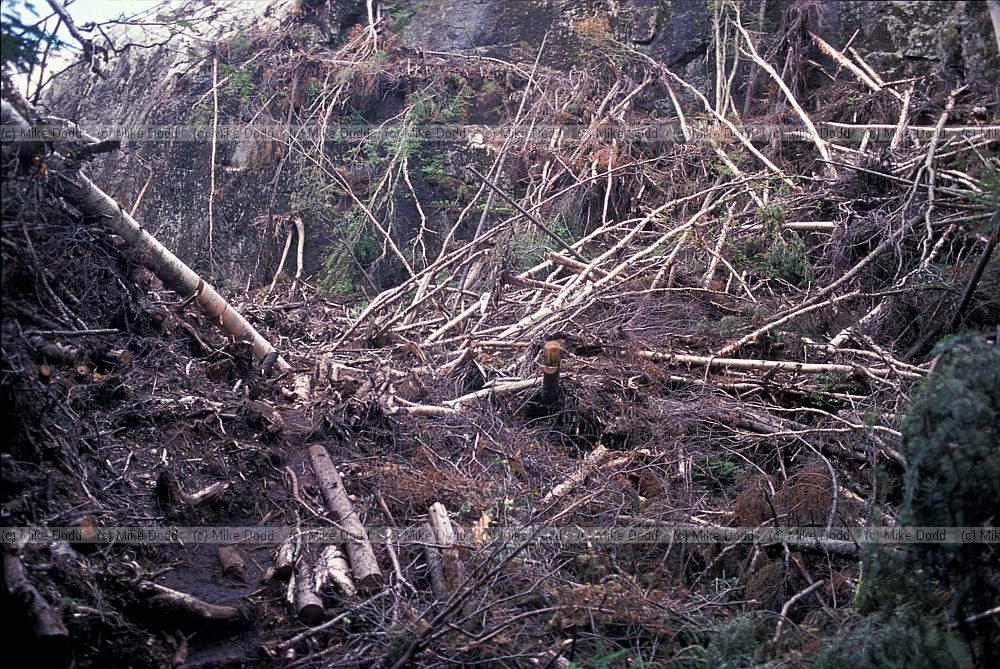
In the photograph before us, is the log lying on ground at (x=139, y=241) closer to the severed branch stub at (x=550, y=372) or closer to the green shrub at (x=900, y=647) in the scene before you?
the severed branch stub at (x=550, y=372)

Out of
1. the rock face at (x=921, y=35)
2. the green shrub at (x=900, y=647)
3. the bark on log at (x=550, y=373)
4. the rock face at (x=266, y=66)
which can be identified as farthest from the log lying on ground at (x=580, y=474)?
the rock face at (x=921, y=35)

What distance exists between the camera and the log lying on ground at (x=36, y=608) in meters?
2.47

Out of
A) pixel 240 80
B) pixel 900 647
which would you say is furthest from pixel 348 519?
pixel 240 80

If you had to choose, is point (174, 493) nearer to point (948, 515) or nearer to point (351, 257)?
point (948, 515)

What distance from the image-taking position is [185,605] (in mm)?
3168

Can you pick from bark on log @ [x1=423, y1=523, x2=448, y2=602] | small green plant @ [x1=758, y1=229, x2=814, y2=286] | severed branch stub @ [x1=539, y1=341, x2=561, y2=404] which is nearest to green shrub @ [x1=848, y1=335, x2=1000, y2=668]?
bark on log @ [x1=423, y1=523, x2=448, y2=602]

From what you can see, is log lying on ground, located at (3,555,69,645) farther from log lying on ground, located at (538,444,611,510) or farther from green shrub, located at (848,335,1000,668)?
green shrub, located at (848,335,1000,668)

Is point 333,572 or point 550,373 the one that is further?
point 550,373

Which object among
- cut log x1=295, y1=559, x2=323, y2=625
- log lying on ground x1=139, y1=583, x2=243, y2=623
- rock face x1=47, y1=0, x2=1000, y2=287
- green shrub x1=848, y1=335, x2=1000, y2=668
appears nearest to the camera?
green shrub x1=848, y1=335, x2=1000, y2=668

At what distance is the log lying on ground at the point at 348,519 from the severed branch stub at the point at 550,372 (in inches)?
53.1

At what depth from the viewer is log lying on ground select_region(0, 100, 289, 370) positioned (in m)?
3.87

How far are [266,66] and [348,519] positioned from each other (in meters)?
6.88

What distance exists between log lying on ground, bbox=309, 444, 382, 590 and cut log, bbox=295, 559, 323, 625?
203mm

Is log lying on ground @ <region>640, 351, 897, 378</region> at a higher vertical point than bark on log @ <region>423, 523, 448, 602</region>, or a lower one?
lower
